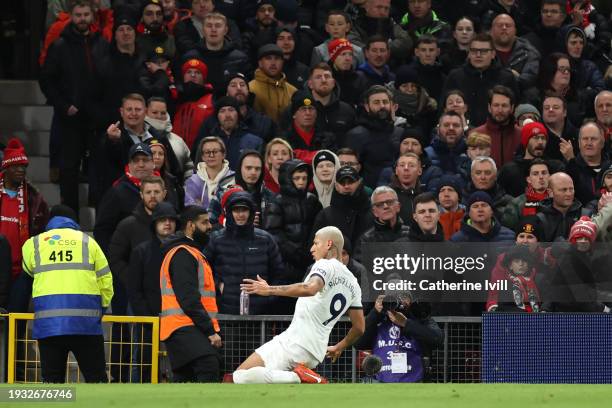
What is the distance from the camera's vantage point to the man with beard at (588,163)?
63.1 ft

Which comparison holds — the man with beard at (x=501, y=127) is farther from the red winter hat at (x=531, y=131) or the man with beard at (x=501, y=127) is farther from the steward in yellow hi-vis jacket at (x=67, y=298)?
the steward in yellow hi-vis jacket at (x=67, y=298)

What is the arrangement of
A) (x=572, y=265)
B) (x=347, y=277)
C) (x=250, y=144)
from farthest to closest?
(x=250, y=144) < (x=572, y=265) < (x=347, y=277)

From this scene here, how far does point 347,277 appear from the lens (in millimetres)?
15844

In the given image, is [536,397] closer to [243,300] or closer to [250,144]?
[243,300]

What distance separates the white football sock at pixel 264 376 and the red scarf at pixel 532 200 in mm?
4078

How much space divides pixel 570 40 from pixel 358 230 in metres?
5.00

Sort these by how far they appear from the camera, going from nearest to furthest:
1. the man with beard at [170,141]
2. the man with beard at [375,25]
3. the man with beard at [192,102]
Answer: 1. the man with beard at [170,141]
2. the man with beard at [192,102]
3. the man with beard at [375,25]

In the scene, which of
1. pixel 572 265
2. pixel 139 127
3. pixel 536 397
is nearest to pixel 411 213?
pixel 572 265

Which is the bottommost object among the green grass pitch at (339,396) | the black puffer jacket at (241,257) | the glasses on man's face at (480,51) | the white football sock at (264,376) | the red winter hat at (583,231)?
the green grass pitch at (339,396)

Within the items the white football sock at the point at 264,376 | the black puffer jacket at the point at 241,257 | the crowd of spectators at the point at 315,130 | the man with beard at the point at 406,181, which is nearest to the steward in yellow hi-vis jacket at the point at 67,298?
the crowd of spectators at the point at 315,130

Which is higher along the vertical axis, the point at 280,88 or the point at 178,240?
the point at 280,88

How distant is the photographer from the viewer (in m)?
16.5

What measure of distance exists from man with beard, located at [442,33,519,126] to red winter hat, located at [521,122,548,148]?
1323mm

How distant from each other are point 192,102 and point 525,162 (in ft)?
13.2
